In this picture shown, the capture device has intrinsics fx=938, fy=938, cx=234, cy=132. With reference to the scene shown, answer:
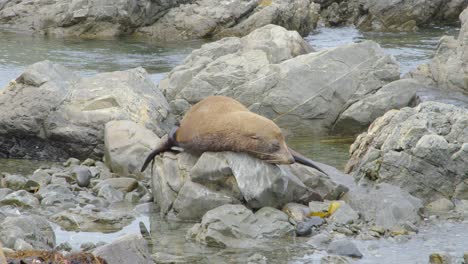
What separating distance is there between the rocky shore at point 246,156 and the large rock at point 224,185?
0.01 m

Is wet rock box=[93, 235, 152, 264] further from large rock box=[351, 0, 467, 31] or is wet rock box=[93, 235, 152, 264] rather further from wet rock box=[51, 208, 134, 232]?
large rock box=[351, 0, 467, 31]

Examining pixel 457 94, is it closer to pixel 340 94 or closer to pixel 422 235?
pixel 340 94

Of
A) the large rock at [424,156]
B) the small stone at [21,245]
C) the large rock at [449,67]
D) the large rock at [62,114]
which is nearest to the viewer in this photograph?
the small stone at [21,245]

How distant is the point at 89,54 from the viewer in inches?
837

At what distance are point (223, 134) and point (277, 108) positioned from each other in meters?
4.44

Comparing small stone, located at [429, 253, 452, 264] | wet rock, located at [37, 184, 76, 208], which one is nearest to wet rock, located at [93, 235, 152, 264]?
small stone, located at [429, 253, 452, 264]

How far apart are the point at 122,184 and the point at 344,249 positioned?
348 cm

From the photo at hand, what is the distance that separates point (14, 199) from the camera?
10.3 meters

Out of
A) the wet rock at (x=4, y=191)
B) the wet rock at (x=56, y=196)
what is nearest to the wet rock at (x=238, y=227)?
the wet rock at (x=56, y=196)

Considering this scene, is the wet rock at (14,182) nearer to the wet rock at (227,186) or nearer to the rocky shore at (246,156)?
the rocky shore at (246,156)

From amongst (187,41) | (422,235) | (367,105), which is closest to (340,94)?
(367,105)

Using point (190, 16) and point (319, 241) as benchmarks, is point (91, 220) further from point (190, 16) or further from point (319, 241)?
point (190, 16)

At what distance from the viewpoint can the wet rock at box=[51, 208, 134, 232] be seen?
9570 mm

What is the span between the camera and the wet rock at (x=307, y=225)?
921cm
